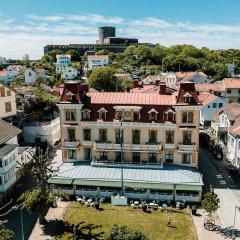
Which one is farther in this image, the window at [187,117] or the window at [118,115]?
the window at [118,115]

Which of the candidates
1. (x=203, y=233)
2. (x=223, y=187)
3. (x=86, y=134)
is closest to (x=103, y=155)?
(x=86, y=134)

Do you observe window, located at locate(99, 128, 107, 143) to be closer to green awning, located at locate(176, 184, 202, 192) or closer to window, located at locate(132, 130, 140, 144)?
window, located at locate(132, 130, 140, 144)

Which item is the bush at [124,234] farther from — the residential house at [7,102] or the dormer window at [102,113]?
the residential house at [7,102]

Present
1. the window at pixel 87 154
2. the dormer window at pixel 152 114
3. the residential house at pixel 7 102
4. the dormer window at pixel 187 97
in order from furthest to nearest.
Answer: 1. the residential house at pixel 7 102
2. the window at pixel 87 154
3. the dormer window at pixel 152 114
4. the dormer window at pixel 187 97

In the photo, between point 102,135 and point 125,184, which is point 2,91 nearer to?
point 102,135

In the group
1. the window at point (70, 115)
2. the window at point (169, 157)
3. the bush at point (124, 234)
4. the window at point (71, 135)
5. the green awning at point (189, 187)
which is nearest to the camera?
the bush at point (124, 234)

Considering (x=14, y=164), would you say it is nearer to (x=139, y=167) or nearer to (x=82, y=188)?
(x=82, y=188)

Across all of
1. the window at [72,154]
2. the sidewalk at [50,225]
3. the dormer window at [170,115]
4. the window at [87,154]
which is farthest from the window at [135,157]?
the sidewalk at [50,225]
